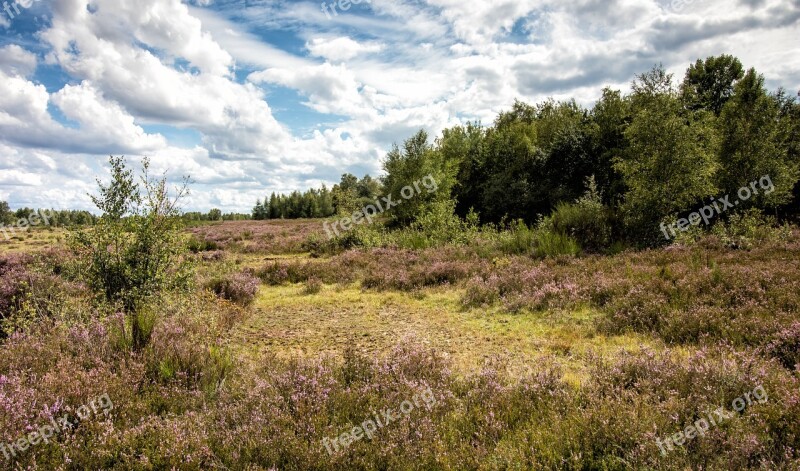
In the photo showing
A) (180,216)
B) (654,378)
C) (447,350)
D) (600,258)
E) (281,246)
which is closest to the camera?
(654,378)

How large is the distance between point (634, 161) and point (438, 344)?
45.3ft

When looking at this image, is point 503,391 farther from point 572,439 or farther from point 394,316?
point 394,316

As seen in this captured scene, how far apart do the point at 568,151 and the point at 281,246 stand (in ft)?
72.6

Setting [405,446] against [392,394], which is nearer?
[405,446]

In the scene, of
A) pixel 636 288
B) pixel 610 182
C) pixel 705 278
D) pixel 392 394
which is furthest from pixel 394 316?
pixel 610 182

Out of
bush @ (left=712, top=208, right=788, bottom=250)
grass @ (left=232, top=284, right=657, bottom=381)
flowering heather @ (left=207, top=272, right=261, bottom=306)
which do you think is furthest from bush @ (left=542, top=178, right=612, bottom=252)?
flowering heather @ (left=207, top=272, right=261, bottom=306)

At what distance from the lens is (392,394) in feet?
16.1

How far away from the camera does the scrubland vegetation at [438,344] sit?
3.93 metres

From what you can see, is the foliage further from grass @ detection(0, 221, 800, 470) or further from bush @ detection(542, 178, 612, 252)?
grass @ detection(0, 221, 800, 470)

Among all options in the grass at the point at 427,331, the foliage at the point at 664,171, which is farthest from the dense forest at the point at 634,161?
the grass at the point at 427,331

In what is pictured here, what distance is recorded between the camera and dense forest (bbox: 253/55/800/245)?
15375mm

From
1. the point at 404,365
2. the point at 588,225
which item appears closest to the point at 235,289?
the point at 404,365

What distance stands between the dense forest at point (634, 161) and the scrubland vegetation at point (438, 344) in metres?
0.19

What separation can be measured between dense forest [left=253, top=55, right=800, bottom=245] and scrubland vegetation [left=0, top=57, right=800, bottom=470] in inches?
7.6
